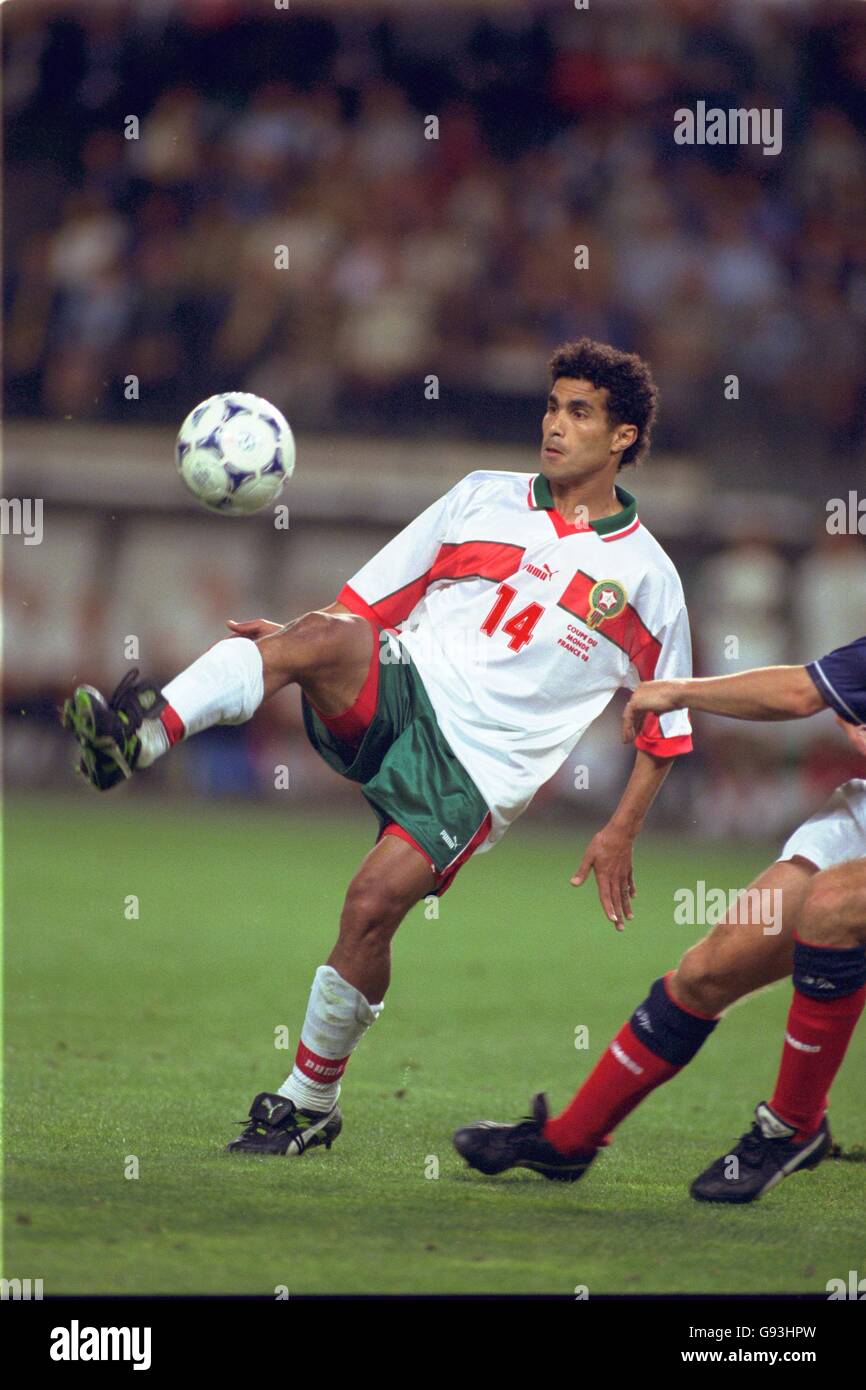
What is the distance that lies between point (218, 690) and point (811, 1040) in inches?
64.7

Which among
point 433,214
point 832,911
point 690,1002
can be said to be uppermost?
point 433,214

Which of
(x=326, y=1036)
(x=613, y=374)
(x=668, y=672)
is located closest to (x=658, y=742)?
(x=668, y=672)

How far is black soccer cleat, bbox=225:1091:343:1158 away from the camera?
423 cm

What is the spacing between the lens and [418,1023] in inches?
249

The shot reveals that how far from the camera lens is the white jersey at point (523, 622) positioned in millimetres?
4531

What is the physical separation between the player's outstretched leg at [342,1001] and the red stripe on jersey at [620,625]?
0.81 metres

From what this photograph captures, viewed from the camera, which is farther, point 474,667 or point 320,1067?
point 474,667

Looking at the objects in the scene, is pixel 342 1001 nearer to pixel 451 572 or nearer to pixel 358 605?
pixel 358 605

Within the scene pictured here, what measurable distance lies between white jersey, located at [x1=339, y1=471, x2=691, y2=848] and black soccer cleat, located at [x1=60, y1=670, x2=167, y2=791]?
0.89 meters

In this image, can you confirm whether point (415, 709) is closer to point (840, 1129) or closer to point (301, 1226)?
point (301, 1226)

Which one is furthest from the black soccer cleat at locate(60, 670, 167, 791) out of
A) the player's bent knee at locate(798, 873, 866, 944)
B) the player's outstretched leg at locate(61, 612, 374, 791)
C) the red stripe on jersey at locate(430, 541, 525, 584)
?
the player's bent knee at locate(798, 873, 866, 944)

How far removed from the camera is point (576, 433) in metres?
4.67

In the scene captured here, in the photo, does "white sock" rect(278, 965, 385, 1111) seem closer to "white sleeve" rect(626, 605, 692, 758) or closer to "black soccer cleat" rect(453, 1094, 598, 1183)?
"black soccer cleat" rect(453, 1094, 598, 1183)
